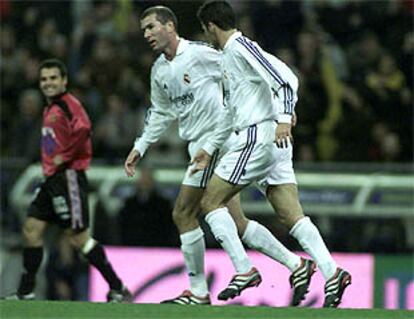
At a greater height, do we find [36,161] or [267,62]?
[267,62]

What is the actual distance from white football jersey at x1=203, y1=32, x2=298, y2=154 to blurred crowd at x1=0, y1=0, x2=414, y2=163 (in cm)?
628

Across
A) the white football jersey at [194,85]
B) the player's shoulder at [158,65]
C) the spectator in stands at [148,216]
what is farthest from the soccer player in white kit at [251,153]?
the spectator in stands at [148,216]

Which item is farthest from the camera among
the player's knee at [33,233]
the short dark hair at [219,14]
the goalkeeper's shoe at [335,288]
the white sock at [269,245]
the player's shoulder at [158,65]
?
the player's knee at [33,233]

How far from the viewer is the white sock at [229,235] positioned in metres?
11.7

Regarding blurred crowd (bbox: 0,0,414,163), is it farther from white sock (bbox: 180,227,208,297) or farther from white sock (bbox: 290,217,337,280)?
white sock (bbox: 290,217,337,280)

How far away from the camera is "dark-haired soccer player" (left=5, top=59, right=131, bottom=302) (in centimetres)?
1348

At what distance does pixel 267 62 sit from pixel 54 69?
255 centimetres

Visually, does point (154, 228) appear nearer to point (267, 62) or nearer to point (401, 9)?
point (401, 9)

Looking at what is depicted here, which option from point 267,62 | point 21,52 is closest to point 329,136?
point 21,52

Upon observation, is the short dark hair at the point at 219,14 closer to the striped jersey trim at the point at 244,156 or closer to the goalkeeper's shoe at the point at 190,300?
the striped jersey trim at the point at 244,156

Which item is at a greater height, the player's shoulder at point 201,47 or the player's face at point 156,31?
the player's face at point 156,31

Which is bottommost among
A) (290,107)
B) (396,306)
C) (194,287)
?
(396,306)

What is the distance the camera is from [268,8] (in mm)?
19234

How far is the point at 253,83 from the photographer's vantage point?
1166cm
